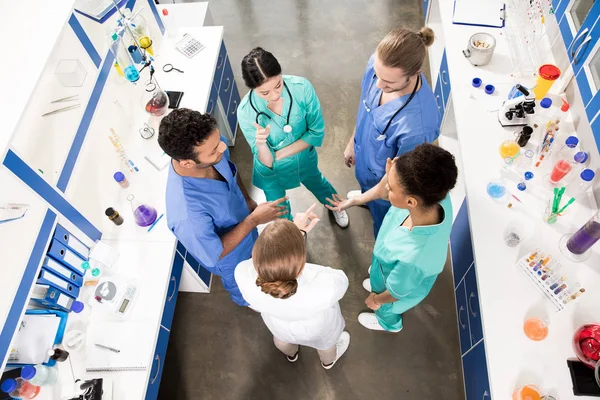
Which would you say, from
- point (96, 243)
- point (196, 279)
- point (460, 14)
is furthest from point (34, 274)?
point (460, 14)

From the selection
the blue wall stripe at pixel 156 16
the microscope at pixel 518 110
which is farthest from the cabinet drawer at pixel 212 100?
the microscope at pixel 518 110

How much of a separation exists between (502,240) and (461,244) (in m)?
0.41

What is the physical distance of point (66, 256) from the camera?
2.07 m

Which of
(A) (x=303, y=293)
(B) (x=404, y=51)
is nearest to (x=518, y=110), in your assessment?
(B) (x=404, y=51)

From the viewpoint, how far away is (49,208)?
1.97 metres

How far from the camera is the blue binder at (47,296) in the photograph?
1998 mm

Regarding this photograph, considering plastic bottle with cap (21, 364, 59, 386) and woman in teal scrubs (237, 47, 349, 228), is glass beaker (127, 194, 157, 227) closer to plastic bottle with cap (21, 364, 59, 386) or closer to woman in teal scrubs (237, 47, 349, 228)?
woman in teal scrubs (237, 47, 349, 228)

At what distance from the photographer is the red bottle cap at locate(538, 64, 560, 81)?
244 cm

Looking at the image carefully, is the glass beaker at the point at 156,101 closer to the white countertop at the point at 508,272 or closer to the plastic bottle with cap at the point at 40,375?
the plastic bottle with cap at the point at 40,375

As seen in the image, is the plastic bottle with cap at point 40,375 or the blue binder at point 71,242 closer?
the plastic bottle with cap at point 40,375

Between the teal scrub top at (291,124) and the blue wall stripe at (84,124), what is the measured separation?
887 millimetres

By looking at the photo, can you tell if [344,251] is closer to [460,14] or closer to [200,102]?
[200,102]

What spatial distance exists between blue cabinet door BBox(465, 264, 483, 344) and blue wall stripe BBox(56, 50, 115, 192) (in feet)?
7.46

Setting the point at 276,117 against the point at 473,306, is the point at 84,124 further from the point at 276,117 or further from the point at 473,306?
the point at 473,306
